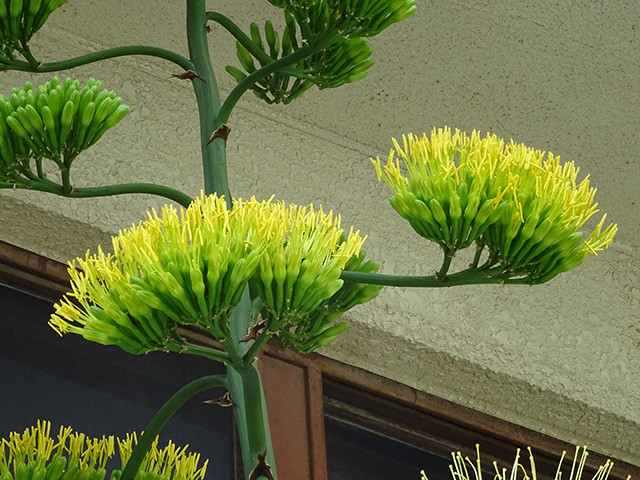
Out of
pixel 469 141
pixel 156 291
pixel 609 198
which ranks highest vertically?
pixel 609 198

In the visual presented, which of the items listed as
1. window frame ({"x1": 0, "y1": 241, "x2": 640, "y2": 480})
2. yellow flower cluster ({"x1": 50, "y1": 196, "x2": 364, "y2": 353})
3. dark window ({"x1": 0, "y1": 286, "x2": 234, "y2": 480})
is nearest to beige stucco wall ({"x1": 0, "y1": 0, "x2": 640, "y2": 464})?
window frame ({"x1": 0, "y1": 241, "x2": 640, "y2": 480})

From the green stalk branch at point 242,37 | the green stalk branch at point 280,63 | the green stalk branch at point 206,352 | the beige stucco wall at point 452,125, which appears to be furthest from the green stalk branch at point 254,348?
the beige stucco wall at point 452,125

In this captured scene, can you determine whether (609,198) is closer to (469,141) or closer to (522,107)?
(522,107)

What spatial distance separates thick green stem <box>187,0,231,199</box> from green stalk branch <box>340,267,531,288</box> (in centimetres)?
12

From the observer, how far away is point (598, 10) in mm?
1409

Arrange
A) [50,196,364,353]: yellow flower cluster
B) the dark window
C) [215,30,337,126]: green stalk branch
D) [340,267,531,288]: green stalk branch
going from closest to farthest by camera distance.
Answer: [50,196,364,353]: yellow flower cluster, [340,267,531,288]: green stalk branch, [215,30,337,126]: green stalk branch, the dark window

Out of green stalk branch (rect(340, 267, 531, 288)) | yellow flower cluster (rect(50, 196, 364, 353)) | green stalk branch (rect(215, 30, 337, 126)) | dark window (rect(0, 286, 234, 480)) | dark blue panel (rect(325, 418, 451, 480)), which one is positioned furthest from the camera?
dark blue panel (rect(325, 418, 451, 480))

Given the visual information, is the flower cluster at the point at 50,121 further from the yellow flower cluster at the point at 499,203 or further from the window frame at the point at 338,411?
the window frame at the point at 338,411

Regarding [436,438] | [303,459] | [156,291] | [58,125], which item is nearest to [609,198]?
[436,438]

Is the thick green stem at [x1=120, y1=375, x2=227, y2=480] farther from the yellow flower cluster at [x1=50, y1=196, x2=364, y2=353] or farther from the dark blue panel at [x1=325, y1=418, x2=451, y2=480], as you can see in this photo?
the dark blue panel at [x1=325, y1=418, x2=451, y2=480]

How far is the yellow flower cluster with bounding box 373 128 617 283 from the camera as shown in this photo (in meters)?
0.65

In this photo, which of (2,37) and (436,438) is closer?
(2,37)

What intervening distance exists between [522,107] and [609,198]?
271 mm

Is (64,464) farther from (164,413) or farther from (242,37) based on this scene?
(242,37)
